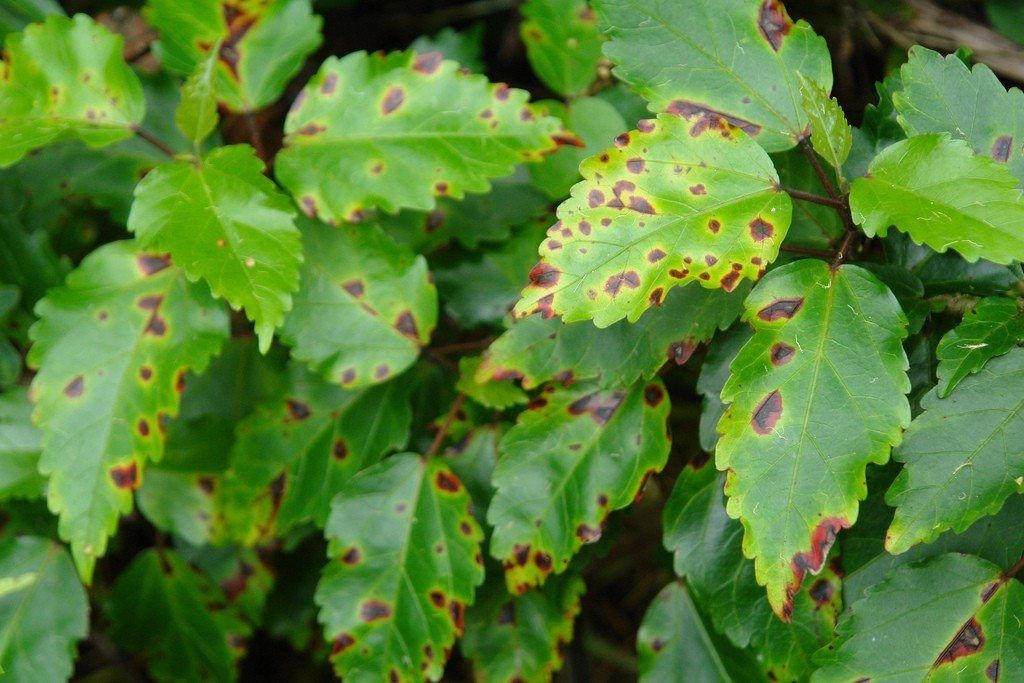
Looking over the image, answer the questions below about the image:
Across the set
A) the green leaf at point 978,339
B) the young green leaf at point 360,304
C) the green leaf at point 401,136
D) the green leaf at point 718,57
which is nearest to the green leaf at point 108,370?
the young green leaf at point 360,304

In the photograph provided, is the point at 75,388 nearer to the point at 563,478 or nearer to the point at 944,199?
the point at 563,478

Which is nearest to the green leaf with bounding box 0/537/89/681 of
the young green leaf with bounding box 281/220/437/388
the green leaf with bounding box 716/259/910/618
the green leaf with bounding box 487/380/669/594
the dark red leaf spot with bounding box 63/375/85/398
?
the dark red leaf spot with bounding box 63/375/85/398

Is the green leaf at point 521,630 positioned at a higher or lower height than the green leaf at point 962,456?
lower

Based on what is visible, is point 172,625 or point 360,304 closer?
point 360,304

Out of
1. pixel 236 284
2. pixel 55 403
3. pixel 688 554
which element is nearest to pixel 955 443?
pixel 688 554

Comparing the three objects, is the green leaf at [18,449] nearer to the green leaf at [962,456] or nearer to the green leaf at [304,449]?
Answer: the green leaf at [304,449]

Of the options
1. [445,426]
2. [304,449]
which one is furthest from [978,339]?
[304,449]

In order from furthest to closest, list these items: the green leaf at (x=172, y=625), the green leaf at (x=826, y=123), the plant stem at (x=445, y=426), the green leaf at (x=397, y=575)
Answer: the green leaf at (x=172, y=625)
the plant stem at (x=445, y=426)
the green leaf at (x=397, y=575)
the green leaf at (x=826, y=123)
